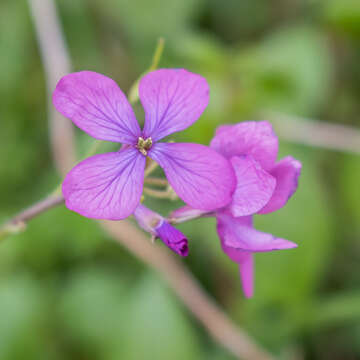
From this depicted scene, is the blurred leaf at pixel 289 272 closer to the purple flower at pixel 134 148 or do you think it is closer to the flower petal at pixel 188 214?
the flower petal at pixel 188 214

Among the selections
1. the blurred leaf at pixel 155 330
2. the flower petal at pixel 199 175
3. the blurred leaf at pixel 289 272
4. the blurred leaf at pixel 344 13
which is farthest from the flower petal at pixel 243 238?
the blurred leaf at pixel 344 13

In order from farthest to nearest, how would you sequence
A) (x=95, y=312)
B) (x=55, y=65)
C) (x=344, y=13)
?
(x=344, y=13)
(x=55, y=65)
(x=95, y=312)

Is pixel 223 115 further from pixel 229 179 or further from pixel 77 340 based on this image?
pixel 229 179

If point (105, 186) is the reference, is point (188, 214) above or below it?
below

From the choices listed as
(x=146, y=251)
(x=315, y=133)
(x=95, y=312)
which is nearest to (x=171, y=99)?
(x=146, y=251)

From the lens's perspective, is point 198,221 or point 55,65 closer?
point 55,65

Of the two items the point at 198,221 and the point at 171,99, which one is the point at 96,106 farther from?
the point at 198,221

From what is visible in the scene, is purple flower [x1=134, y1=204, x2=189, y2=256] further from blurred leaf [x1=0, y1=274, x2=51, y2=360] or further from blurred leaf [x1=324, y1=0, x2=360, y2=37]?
blurred leaf [x1=324, y1=0, x2=360, y2=37]
